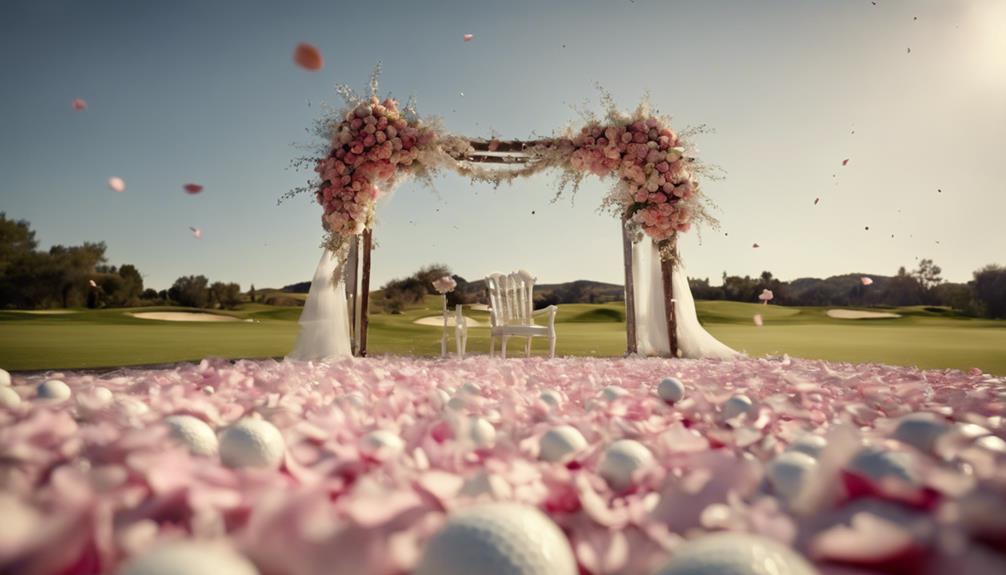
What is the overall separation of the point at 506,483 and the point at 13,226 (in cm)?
1998

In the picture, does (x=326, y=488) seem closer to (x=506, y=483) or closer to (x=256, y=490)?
(x=256, y=490)

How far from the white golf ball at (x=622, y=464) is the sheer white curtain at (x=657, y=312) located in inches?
207

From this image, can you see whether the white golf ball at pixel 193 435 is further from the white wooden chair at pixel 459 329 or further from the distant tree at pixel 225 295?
the distant tree at pixel 225 295

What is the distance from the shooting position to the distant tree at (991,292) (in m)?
10.9

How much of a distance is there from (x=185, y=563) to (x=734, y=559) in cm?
61

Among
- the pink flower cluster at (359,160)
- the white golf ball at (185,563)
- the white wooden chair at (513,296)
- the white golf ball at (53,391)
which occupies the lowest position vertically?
the white golf ball at (53,391)

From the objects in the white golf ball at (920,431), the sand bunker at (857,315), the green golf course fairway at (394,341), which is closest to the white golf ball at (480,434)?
the white golf ball at (920,431)

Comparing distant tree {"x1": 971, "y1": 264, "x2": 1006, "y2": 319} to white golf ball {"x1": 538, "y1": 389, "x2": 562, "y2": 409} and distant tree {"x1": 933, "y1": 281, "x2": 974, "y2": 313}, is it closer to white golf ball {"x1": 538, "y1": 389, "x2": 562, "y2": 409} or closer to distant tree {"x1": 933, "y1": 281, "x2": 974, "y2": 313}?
distant tree {"x1": 933, "y1": 281, "x2": 974, "y2": 313}

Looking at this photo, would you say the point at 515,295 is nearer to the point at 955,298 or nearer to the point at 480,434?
the point at 480,434

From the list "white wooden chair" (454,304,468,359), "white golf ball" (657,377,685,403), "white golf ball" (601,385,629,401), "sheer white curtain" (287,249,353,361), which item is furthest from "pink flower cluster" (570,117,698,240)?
"white golf ball" (601,385,629,401)

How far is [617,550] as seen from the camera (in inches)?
31.2

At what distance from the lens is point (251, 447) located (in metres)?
1.22

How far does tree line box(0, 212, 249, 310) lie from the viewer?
13.8 m

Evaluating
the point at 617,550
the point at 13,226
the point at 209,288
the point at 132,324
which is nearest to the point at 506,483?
the point at 617,550
